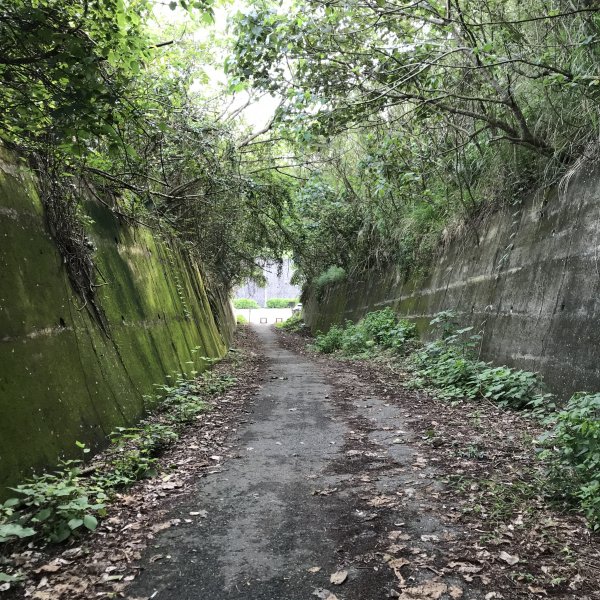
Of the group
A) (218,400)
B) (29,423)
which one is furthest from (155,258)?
(29,423)

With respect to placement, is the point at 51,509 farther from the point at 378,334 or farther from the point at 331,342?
the point at 331,342

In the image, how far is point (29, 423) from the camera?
374 centimetres

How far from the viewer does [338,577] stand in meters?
2.77

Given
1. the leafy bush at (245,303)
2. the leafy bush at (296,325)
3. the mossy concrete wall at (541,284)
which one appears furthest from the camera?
the leafy bush at (245,303)

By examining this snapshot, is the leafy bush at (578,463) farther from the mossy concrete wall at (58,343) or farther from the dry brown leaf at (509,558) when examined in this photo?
the mossy concrete wall at (58,343)

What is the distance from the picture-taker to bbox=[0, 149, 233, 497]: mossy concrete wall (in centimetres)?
375

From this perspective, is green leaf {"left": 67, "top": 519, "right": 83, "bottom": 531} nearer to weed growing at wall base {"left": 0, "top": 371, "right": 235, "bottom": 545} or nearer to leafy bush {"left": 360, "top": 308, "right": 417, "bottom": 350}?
weed growing at wall base {"left": 0, "top": 371, "right": 235, "bottom": 545}

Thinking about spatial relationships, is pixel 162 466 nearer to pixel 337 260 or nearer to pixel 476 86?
pixel 476 86

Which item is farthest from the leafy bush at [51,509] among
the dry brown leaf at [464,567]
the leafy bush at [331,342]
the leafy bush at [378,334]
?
the leafy bush at [331,342]

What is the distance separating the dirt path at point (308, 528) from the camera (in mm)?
2709

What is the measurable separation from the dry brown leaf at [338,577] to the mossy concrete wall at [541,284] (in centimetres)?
392

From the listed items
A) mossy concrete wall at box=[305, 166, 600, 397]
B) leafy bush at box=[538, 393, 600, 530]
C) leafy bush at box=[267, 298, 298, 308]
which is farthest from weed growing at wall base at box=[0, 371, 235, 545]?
leafy bush at box=[267, 298, 298, 308]

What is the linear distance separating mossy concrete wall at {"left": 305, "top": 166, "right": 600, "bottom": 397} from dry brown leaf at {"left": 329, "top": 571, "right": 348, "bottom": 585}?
3.92 m

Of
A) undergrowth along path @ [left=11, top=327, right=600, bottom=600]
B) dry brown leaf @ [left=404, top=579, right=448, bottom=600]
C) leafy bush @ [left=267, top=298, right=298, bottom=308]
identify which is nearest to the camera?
dry brown leaf @ [left=404, top=579, right=448, bottom=600]
